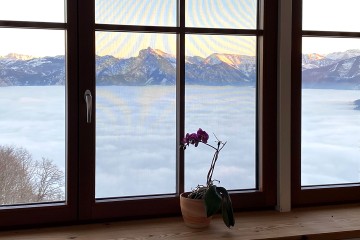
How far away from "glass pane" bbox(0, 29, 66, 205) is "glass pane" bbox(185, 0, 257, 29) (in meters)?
0.62

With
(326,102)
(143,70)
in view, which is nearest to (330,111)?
(326,102)

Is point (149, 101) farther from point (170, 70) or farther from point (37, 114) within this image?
point (37, 114)

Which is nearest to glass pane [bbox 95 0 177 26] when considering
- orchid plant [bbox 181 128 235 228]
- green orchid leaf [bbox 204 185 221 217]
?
orchid plant [bbox 181 128 235 228]

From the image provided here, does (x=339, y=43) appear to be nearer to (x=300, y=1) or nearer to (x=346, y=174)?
(x=300, y=1)

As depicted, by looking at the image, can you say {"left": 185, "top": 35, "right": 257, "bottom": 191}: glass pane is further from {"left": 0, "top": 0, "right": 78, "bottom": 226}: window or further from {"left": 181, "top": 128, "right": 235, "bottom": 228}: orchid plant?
{"left": 0, "top": 0, "right": 78, "bottom": 226}: window

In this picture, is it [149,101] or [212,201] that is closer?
[212,201]

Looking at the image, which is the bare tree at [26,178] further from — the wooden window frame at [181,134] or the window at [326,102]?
the window at [326,102]

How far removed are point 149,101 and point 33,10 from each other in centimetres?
66

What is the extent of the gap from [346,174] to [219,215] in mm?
779

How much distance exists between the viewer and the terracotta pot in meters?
2.19

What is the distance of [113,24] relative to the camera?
227 cm

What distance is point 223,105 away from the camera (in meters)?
2.47

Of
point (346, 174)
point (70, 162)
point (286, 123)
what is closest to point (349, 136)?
point (346, 174)

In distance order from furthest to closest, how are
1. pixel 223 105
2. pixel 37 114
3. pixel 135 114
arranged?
pixel 223 105, pixel 135 114, pixel 37 114
